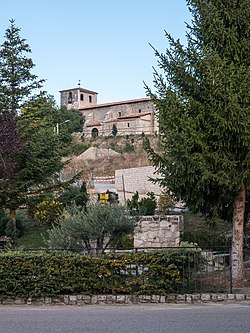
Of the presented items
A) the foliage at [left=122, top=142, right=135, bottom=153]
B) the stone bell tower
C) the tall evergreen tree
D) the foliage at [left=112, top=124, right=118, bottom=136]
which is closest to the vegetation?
the tall evergreen tree

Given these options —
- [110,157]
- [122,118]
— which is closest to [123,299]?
[110,157]

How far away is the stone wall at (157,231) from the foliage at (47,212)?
7.52m

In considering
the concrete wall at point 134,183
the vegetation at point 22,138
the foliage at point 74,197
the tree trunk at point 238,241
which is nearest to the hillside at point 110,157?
the vegetation at point 22,138

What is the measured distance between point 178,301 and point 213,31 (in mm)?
6081

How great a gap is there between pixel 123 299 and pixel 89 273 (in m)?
0.87

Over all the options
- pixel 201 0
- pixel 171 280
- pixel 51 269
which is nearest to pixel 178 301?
pixel 171 280

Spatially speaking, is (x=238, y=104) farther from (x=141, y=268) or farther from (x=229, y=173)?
(x=141, y=268)

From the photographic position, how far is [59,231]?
1365cm

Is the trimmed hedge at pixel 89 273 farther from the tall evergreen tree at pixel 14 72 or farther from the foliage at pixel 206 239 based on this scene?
the tall evergreen tree at pixel 14 72

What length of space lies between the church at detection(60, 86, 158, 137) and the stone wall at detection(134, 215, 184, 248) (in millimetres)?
45745

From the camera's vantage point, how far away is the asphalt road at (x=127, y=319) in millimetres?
6770

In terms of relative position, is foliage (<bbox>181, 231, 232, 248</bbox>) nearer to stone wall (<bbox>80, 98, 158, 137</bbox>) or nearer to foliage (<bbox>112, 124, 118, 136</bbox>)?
stone wall (<bbox>80, 98, 158, 137</bbox>)

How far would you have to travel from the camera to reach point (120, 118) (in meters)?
70.1

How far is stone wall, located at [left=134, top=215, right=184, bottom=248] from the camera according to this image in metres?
17.3
